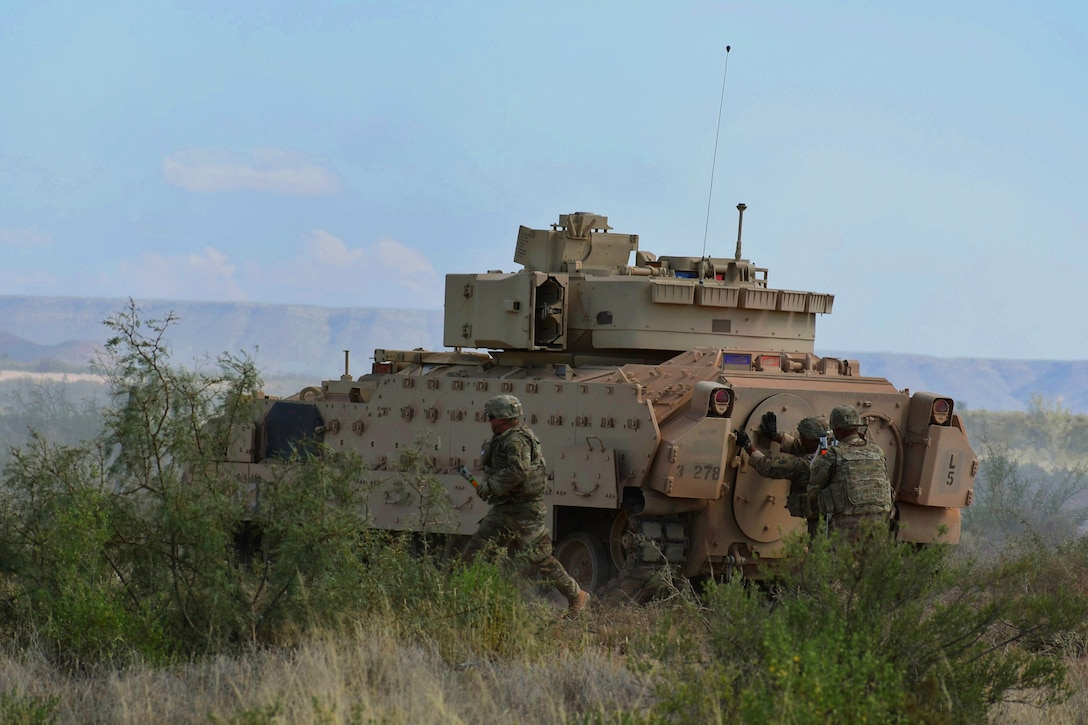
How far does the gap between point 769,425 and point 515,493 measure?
8.30 ft

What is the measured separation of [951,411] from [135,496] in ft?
22.4

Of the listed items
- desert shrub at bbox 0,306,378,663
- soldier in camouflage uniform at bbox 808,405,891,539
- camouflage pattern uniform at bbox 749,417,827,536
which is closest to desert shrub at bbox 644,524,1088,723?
soldier in camouflage uniform at bbox 808,405,891,539

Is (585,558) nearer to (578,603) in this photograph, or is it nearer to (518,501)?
(578,603)

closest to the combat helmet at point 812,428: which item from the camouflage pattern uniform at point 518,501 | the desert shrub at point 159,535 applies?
the camouflage pattern uniform at point 518,501

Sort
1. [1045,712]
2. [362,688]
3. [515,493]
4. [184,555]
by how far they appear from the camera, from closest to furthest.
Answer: [362,688] < [1045,712] < [184,555] < [515,493]

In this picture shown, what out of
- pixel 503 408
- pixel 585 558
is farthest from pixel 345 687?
pixel 585 558

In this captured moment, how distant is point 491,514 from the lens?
10.6m

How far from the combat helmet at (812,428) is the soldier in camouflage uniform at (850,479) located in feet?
2.47

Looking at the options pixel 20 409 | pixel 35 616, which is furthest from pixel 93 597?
Answer: pixel 20 409

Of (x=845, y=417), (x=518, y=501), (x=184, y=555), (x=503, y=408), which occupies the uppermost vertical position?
(x=845, y=417)

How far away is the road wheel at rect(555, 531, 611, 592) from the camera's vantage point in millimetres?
12609

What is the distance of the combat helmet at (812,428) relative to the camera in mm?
11508

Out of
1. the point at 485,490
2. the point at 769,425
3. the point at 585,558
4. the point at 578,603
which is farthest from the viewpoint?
the point at 585,558

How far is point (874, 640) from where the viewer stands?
24.1ft
